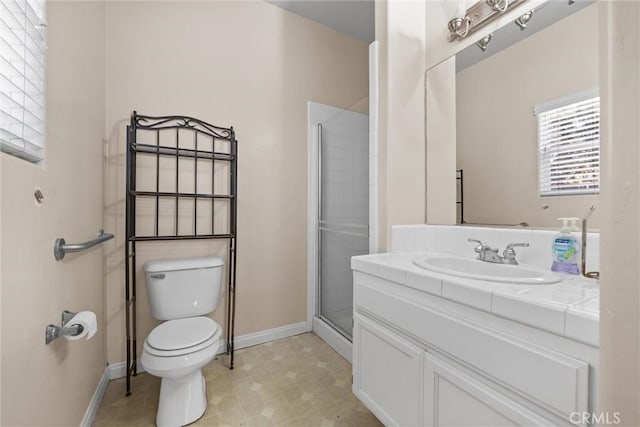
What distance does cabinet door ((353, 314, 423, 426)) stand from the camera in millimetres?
1045

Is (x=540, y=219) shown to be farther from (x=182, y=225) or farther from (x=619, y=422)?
(x=182, y=225)

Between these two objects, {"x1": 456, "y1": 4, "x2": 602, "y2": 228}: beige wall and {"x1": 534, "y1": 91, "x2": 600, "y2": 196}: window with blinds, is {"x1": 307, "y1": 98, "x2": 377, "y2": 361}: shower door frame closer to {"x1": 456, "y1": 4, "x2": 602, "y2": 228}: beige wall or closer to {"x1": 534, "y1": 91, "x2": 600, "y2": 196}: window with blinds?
{"x1": 456, "y1": 4, "x2": 602, "y2": 228}: beige wall

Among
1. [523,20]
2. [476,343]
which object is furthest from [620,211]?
[523,20]

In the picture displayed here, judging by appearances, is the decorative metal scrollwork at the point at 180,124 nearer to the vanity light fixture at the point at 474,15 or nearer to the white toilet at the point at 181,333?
the white toilet at the point at 181,333

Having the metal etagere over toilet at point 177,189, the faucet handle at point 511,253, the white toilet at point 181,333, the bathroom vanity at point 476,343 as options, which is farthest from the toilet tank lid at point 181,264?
the faucet handle at point 511,253

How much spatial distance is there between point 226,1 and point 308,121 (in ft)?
3.32

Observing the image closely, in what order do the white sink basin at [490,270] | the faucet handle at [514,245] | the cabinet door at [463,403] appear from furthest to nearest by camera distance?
the faucet handle at [514,245] < the white sink basin at [490,270] < the cabinet door at [463,403]

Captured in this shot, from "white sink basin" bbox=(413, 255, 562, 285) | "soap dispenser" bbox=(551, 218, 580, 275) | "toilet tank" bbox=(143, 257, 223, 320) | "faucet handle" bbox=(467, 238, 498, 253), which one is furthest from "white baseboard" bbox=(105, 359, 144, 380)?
"soap dispenser" bbox=(551, 218, 580, 275)

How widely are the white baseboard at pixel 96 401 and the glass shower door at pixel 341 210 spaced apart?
1.45m

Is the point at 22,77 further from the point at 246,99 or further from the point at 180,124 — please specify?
the point at 246,99

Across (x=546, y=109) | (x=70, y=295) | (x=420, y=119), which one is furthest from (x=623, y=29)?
(x=70, y=295)

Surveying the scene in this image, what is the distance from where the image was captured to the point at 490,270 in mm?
1237

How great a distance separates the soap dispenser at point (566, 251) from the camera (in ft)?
3.44

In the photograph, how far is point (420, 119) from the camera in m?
1.70
